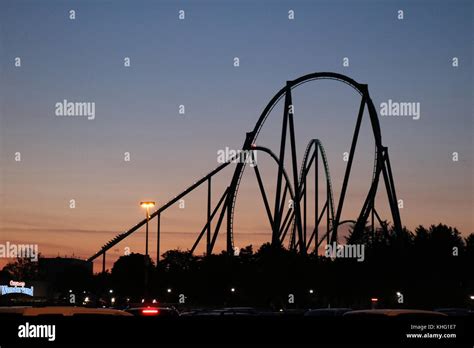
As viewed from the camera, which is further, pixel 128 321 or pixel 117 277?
pixel 117 277

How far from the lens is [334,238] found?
66.0m

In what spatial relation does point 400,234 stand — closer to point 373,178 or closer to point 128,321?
point 373,178

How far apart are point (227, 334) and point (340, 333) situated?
1094 mm

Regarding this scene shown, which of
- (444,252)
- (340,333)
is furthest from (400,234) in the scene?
(340,333)
